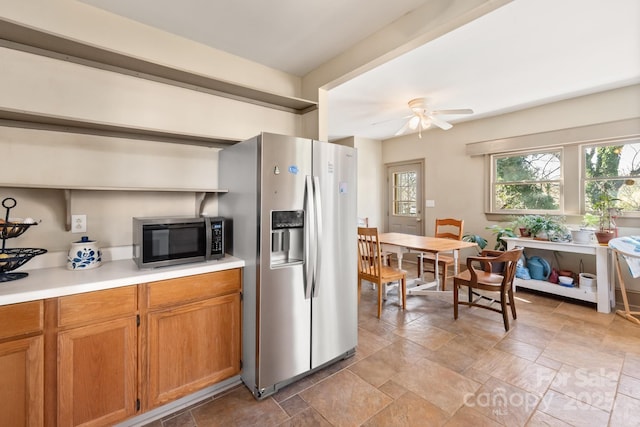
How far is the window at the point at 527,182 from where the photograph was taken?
3.95 m

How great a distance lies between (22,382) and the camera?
4.11 feet

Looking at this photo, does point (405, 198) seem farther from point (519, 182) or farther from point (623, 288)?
point (623, 288)

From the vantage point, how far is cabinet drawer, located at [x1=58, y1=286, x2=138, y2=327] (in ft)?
4.38

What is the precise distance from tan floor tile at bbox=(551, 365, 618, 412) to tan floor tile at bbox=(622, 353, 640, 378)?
0.09m

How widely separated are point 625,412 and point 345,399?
5.48ft

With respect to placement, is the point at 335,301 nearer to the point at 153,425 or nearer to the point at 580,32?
the point at 153,425

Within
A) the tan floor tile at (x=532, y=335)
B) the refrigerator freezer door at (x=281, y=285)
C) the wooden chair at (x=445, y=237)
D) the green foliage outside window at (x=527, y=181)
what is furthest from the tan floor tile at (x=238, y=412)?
the green foliage outside window at (x=527, y=181)

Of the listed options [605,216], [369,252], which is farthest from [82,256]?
[605,216]

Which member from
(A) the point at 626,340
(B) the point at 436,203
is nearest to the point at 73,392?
(A) the point at 626,340

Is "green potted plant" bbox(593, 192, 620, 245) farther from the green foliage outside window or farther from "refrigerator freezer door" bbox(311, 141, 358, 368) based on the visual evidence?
"refrigerator freezer door" bbox(311, 141, 358, 368)

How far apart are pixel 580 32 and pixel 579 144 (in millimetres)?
2017

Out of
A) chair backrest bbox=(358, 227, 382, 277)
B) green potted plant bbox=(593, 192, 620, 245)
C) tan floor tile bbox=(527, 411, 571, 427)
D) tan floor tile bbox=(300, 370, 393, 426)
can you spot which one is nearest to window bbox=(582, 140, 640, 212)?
green potted plant bbox=(593, 192, 620, 245)

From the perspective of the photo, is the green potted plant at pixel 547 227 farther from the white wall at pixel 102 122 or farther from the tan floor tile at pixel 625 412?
the white wall at pixel 102 122

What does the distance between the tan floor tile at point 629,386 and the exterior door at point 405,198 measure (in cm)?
366
